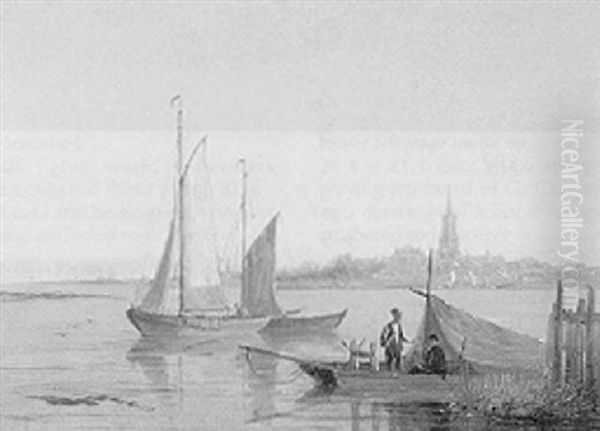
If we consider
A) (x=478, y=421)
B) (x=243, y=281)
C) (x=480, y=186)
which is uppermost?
(x=480, y=186)

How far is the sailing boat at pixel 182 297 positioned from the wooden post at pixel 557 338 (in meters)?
0.66

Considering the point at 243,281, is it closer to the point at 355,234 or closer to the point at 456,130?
the point at 355,234

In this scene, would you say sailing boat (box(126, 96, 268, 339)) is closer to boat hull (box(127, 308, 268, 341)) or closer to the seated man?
boat hull (box(127, 308, 268, 341))

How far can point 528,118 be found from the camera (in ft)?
10.6

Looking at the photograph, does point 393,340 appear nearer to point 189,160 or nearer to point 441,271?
point 441,271

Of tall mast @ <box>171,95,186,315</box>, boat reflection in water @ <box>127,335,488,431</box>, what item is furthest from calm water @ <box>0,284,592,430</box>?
tall mast @ <box>171,95,186,315</box>

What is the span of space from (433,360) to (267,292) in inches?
16.1

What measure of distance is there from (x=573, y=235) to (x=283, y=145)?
693 mm

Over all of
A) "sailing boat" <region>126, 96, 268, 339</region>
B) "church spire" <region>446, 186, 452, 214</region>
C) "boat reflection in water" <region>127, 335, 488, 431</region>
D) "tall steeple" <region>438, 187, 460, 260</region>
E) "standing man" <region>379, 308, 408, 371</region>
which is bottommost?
"boat reflection in water" <region>127, 335, 488, 431</region>

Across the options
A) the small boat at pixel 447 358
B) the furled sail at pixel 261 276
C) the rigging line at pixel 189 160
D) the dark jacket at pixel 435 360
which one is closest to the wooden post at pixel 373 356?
the small boat at pixel 447 358

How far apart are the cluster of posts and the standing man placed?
34 cm

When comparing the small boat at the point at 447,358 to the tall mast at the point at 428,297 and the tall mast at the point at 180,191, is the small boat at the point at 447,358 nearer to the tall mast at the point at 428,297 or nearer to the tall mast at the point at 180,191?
the tall mast at the point at 428,297

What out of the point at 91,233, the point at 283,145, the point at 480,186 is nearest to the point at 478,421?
the point at 480,186

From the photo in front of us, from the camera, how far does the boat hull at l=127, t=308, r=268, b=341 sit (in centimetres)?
324
